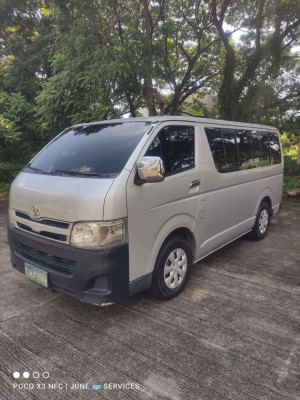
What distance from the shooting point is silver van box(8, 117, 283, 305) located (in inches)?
93.0

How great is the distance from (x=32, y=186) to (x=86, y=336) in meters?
1.47

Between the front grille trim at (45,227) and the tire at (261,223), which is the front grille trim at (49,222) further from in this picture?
the tire at (261,223)

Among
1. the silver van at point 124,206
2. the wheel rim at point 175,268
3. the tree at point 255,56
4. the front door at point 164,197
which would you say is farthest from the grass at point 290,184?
the wheel rim at point 175,268

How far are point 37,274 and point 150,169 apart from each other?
1.45 m

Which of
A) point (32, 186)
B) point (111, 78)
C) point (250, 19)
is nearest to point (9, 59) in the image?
point (111, 78)

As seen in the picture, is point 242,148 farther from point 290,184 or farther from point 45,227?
point 290,184

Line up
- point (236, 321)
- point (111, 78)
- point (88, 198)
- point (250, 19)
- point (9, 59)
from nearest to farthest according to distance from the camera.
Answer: point (88, 198)
point (236, 321)
point (111, 78)
point (250, 19)
point (9, 59)

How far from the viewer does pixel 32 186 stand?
275 centimetres

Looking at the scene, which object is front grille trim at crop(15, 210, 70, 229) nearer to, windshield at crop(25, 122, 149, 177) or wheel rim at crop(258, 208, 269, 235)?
windshield at crop(25, 122, 149, 177)

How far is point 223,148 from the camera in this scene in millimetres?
3732

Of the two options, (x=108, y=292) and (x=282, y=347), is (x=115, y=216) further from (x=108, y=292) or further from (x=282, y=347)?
(x=282, y=347)

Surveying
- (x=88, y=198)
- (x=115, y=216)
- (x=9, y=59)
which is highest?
(x=9, y=59)

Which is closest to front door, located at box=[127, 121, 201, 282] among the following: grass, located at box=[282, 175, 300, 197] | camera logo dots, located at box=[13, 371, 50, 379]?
camera logo dots, located at box=[13, 371, 50, 379]

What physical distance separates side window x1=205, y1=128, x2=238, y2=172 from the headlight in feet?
5.73
